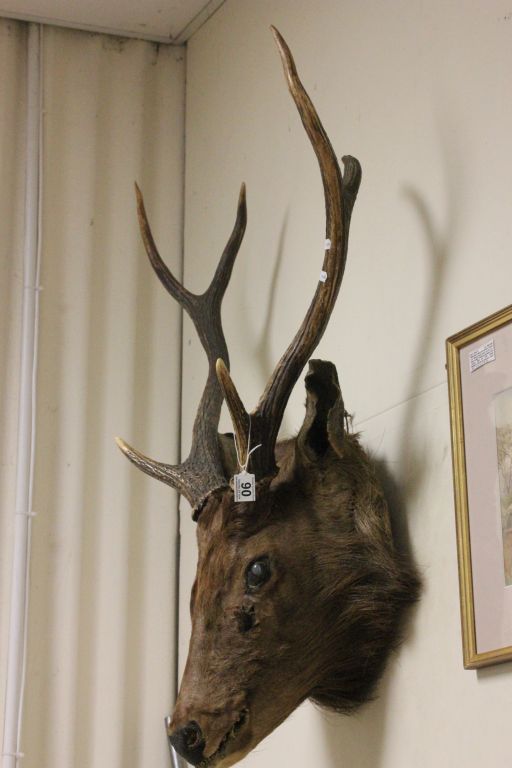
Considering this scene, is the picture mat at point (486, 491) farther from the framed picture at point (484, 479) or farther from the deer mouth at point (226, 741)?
the deer mouth at point (226, 741)

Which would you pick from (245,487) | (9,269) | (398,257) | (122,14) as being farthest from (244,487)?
(122,14)

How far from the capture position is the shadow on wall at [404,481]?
2330 millimetres

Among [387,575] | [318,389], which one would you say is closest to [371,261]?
[318,389]

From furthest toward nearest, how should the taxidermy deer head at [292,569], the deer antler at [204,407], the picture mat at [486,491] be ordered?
the deer antler at [204,407], the taxidermy deer head at [292,569], the picture mat at [486,491]

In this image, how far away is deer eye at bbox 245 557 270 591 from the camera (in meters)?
2.19

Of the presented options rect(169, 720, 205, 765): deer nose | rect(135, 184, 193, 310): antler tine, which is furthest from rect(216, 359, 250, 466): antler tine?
rect(135, 184, 193, 310): antler tine

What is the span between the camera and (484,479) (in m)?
2.12

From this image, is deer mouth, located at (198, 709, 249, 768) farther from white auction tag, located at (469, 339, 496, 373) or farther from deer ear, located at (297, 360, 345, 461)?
white auction tag, located at (469, 339, 496, 373)

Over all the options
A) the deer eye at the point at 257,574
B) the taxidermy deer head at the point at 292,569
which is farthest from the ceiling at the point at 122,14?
the deer eye at the point at 257,574

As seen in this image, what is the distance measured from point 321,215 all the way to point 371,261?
0.93 ft

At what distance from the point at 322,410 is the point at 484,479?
33cm

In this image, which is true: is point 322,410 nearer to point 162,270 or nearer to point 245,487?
point 245,487

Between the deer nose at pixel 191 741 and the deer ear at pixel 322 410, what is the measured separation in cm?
52

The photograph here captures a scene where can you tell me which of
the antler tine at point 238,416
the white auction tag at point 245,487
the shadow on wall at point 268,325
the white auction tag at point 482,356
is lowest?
the white auction tag at point 245,487
